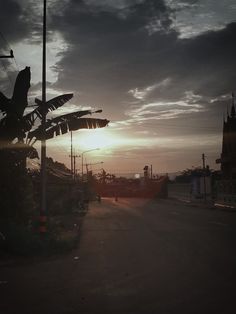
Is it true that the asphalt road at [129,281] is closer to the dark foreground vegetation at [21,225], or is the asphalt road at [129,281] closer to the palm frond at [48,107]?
the dark foreground vegetation at [21,225]

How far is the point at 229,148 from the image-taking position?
60156 millimetres

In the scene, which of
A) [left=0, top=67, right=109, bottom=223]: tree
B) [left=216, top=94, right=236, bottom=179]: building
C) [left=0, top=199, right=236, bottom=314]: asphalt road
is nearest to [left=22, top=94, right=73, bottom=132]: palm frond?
[left=0, top=67, right=109, bottom=223]: tree

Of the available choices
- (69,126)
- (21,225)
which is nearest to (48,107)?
(69,126)

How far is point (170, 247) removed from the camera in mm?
16938

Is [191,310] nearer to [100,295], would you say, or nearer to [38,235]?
[100,295]

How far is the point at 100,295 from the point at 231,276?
3.15 m

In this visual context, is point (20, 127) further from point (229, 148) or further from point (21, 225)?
point (229, 148)

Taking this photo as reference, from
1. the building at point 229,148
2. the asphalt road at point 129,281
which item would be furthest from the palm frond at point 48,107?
the building at point 229,148

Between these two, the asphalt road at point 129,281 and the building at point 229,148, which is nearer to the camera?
the asphalt road at point 129,281

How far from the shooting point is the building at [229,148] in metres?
57.6

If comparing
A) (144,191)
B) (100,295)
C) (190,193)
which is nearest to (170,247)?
(100,295)

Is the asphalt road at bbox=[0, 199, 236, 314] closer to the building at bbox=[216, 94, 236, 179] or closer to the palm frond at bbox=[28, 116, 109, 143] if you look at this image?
the palm frond at bbox=[28, 116, 109, 143]

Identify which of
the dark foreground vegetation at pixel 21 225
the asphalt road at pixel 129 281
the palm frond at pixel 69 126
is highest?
the palm frond at pixel 69 126

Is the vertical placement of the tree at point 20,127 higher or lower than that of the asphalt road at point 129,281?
higher
